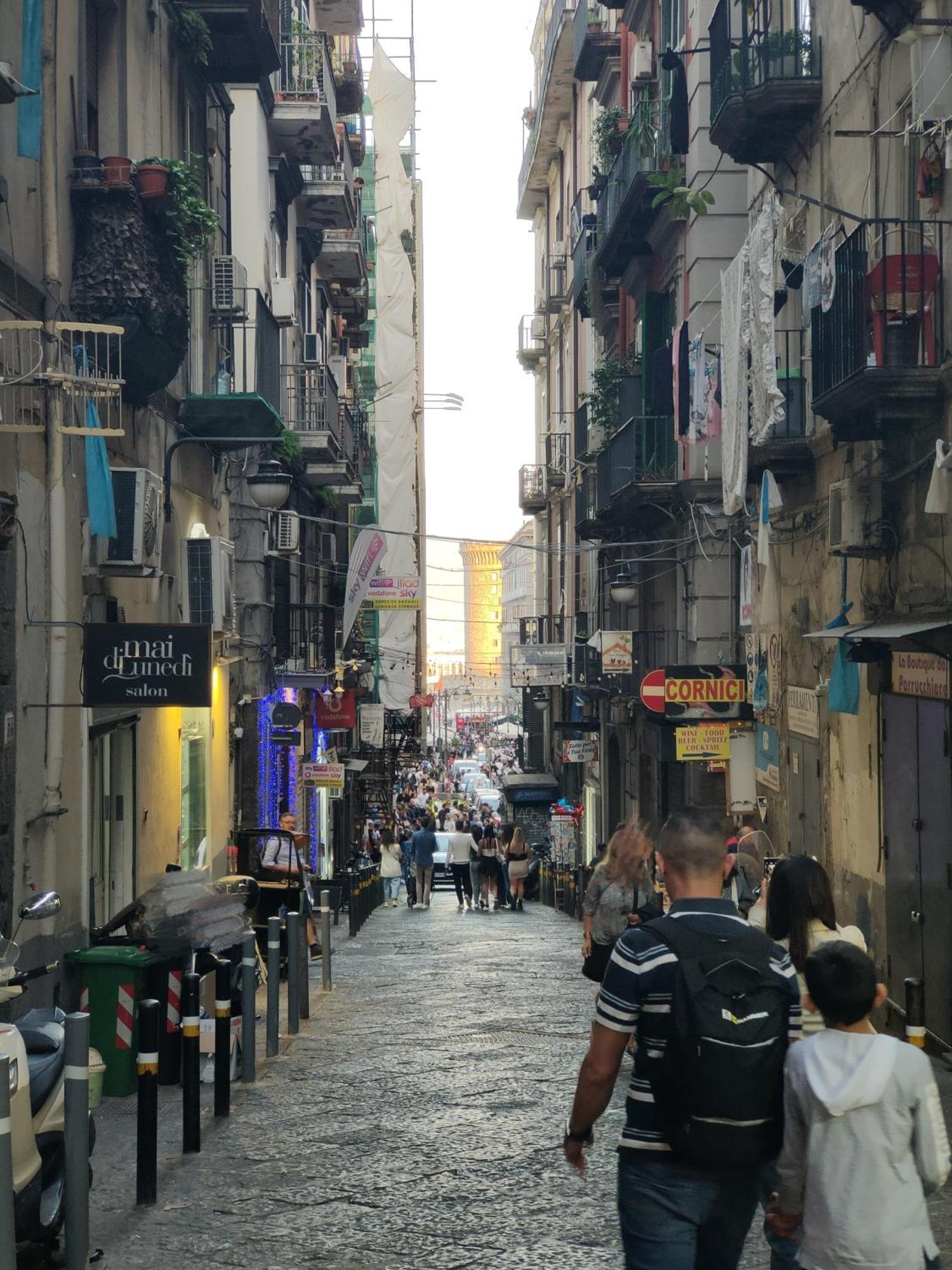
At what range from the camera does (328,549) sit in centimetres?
3531

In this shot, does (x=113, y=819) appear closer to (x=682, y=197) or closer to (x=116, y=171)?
(x=116, y=171)

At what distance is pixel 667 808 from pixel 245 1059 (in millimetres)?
14960

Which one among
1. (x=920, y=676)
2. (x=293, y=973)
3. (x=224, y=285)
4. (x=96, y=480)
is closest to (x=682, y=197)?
(x=224, y=285)

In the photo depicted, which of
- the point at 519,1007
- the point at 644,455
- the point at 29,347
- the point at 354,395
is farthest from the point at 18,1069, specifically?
the point at 354,395

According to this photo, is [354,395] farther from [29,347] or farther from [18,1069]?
[18,1069]

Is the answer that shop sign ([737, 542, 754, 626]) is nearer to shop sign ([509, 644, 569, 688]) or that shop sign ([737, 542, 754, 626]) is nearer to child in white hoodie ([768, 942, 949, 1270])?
child in white hoodie ([768, 942, 949, 1270])

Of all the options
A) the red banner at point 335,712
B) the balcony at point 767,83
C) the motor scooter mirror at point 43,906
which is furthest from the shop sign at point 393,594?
the motor scooter mirror at point 43,906

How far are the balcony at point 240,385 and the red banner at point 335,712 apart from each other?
27.1ft

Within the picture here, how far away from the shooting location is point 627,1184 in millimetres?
4289

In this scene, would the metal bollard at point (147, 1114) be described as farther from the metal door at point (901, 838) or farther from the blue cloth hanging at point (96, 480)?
the metal door at point (901, 838)

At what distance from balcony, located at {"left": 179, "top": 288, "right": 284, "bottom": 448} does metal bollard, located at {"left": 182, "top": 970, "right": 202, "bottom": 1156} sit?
29.2 feet

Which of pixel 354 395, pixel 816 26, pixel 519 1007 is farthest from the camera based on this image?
pixel 354 395

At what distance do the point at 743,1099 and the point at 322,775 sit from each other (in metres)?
24.7

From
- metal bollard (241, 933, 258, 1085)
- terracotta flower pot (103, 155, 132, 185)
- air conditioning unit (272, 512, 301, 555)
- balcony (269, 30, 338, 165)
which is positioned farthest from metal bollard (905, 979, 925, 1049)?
balcony (269, 30, 338, 165)
